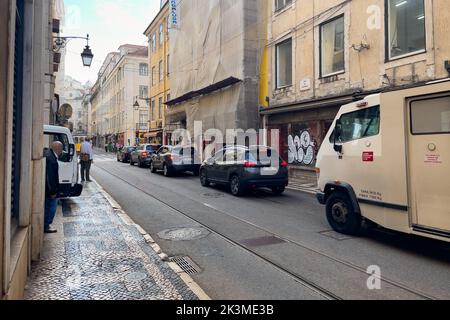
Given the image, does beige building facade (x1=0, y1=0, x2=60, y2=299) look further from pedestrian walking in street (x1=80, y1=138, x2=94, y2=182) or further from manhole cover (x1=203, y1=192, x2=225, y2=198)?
pedestrian walking in street (x1=80, y1=138, x2=94, y2=182)

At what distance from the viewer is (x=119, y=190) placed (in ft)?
40.9

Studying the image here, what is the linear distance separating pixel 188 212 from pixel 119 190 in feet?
15.6

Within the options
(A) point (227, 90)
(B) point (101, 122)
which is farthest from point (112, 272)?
(B) point (101, 122)

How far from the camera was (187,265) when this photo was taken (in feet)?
16.5

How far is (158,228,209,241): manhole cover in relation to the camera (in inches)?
252

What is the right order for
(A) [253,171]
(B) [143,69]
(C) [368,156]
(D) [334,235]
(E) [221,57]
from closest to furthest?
(C) [368,156] → (D) [334,235] → (A) [253,171] → (E) [221,57] → (B) [143,69]

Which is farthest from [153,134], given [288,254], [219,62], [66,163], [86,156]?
[288,254]

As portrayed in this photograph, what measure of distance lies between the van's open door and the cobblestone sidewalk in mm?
3483

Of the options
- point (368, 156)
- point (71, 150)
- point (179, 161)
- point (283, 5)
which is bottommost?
point (368, 156)

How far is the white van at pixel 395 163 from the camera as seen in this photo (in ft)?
16.1

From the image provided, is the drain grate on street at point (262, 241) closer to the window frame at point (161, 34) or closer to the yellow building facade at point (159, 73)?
the yellow building facade at point (159, 73)

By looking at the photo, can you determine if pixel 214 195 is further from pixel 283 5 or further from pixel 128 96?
pixel 128 96

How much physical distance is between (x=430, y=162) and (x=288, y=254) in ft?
7.92

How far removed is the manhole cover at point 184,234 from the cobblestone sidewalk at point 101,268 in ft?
1.55
